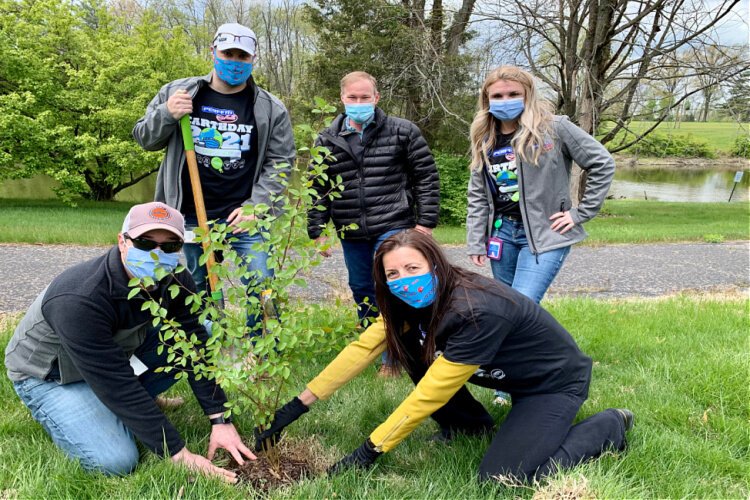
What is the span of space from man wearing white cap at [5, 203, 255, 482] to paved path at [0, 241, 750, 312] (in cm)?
359

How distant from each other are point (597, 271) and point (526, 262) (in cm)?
596

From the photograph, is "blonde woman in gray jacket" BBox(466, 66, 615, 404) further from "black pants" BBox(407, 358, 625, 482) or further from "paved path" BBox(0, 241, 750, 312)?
"paved path" BBox(0, 241, 750, 312)

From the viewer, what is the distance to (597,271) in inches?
344

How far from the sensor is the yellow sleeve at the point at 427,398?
7.86ft

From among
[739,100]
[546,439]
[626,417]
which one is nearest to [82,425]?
[546,439]

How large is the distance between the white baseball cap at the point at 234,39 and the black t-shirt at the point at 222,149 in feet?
1.10

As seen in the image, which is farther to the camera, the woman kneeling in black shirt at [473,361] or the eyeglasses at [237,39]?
the eyeglasses at [237,39]

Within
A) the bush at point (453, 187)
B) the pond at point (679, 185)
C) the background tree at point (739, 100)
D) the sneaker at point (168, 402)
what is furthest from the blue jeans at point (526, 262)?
the pond at point (679, 185)

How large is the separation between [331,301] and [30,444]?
3791 mm

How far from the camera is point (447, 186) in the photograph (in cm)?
1502

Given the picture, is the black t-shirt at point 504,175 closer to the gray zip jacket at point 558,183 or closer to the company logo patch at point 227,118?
the gray zip jacket at point 558,183

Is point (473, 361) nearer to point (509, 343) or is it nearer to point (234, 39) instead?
point (509, 343)

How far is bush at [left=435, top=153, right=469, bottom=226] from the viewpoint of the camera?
14.9m

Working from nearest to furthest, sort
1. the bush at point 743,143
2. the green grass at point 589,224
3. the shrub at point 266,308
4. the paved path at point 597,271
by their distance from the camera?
the shrub at point 266,308
the paved path at point 597,271
the green grass at point 589,224
the bush at point 743,143
